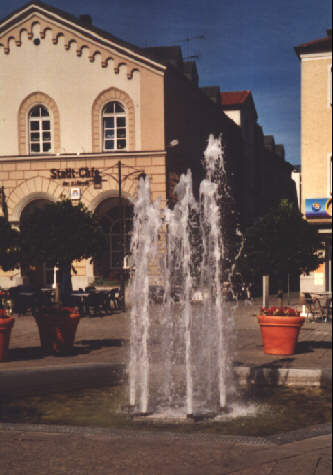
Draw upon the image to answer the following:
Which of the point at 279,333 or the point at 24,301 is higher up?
the point at 279,333

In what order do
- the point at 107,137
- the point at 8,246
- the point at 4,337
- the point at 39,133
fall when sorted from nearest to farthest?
the point at 4,337, the point at 8,246, the point at 39,133, the point at 107,137

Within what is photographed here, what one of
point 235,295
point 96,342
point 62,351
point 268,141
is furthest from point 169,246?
point 268,141

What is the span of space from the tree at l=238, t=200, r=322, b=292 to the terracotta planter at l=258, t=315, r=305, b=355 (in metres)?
3.70

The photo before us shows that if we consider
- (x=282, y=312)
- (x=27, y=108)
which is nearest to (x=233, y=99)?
(x=27, y=108)

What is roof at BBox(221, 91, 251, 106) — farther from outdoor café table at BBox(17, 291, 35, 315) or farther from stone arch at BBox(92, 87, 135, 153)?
outdoor café table at BBox(17, 291, 35, 315)

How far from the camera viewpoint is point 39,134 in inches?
566

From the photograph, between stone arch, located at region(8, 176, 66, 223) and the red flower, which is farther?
stone arch, located at region(8, 176, 66, 223)

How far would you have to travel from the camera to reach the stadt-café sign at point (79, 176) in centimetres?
1894

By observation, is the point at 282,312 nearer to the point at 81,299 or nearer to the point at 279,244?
the point at 279,244

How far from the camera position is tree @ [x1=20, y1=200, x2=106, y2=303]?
11.4m

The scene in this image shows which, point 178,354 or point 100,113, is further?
point 100,113

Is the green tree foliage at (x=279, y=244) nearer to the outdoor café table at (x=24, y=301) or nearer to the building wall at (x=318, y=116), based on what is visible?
the outdoor café table at (x=24, y=301)

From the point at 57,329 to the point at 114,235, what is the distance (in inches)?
402

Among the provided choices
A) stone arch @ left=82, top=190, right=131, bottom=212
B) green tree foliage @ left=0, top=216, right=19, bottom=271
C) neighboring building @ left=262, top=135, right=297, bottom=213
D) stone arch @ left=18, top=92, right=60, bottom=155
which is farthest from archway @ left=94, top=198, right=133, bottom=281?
neighboring building @ left=262, top=135, right=297, bottom=213
